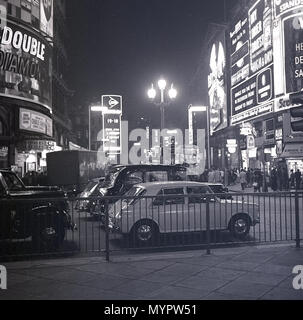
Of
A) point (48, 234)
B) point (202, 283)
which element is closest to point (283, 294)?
point (202, 283)

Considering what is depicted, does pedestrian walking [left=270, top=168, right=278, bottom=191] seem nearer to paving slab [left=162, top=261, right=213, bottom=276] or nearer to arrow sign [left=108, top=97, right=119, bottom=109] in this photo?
paving slab [left=162, top=261, right=213, bottom=276]

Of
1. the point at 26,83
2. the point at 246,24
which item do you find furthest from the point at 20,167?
the point at 246,24

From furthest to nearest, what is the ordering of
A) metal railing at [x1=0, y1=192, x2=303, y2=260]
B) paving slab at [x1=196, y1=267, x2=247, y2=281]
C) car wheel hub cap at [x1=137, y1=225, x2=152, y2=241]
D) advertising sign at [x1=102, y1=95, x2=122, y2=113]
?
A: advertising sign at [x1=102, y1=95, x2=122, y2=113] → car wheel hub cap at [x1=137, y1=225, x2=152, y2=241] → metal railing at [x1=0, y1=192, x2=303, y2=260] → paving slab at [x1=196, y1=267, x2=247, y2=281]

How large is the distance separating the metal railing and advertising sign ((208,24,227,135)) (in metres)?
46.0

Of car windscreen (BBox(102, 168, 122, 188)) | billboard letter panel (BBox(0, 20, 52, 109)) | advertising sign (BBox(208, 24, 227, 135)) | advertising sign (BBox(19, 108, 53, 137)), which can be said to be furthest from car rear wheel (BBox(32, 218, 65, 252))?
advertising sign (BBox(208, 24, 227, 135))

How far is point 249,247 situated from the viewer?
30.1ft

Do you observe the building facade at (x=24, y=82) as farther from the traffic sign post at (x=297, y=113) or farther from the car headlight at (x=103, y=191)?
the traffic sign post at (x=297, y=113)

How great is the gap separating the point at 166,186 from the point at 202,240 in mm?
1741

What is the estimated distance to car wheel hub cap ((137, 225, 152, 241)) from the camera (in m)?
9.54

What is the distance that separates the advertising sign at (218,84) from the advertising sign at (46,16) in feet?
77.8

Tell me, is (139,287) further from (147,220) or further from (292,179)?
(292,179)

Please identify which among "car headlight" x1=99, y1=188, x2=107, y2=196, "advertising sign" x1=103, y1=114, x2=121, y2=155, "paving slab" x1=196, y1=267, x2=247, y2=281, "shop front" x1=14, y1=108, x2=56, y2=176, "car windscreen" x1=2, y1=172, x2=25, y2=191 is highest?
"advertising sign" x1=103, y1=114, x2=121, y2=155

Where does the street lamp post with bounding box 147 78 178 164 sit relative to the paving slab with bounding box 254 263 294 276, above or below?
above

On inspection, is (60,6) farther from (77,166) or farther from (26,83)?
(77,166)
